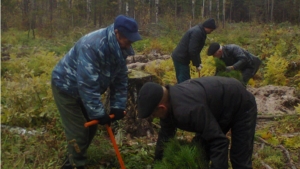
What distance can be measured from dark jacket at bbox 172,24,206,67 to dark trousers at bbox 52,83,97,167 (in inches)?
136

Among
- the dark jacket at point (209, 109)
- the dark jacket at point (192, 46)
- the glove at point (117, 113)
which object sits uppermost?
the dark jacket at point (192, 46)

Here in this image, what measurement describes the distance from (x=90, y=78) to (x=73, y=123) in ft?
2.63

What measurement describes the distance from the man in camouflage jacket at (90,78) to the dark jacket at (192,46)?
3041mm

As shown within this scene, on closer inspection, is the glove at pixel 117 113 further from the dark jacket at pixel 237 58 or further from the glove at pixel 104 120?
the dark jacket at pixel 237 58

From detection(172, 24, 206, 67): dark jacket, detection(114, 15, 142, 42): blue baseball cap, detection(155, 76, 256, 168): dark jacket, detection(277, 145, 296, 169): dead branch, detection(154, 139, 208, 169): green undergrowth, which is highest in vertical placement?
detection(114, 15, 142, 42): blue baseball cap

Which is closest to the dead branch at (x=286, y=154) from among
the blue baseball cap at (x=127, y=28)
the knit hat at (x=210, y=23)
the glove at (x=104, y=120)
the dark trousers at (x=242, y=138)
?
the dark trousers at (x=242, y=138)

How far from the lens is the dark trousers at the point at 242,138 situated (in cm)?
343

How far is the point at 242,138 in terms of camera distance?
343cm

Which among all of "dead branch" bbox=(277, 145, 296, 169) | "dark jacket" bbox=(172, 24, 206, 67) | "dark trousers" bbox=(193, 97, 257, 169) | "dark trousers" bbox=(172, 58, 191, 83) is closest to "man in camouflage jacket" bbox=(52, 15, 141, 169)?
"dark trousers" bbox=(193, 97, 257, 169)

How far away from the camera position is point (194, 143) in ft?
11.5

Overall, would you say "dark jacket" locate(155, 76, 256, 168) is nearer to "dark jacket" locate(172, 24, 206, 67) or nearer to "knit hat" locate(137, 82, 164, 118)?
"knit hat" locate(137, 82, 164, 118)

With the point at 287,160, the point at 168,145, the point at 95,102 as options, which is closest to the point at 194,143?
the point at 168,145

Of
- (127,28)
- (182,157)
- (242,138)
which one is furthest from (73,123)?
(242,138)

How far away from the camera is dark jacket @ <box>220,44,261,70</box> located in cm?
708
